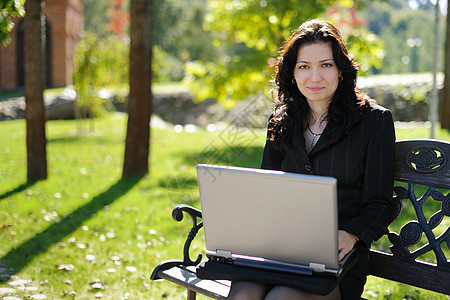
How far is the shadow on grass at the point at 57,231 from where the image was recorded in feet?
14.4

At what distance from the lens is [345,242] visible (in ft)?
7.48

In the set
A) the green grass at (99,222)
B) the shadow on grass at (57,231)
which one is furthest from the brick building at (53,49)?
the shadow on grass at (57,231)

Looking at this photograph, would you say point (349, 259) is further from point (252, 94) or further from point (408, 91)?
point (408, 91)

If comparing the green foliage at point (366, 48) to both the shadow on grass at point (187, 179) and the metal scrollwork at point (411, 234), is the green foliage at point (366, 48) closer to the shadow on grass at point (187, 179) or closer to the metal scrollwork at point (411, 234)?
the shadow on grass at point (187, 179)

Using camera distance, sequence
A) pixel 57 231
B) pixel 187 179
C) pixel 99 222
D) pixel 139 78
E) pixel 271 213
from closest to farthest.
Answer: pixel 271 213
pixel 57 231
pixel 99 222
pixel 139 78
pixel 187 179

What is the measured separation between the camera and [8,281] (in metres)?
3.92

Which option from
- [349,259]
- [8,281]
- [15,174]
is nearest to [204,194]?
[349,259]

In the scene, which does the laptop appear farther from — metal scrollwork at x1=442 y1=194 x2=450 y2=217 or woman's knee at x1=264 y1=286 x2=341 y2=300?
metal scrollwork at x1=442 y1=194 x2=450 y2=217

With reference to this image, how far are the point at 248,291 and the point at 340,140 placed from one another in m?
0.89

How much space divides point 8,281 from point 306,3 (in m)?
7.49

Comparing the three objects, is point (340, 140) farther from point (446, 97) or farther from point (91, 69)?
point (91, 69)

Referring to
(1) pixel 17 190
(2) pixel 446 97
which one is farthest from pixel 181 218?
(2) pixel 446 97

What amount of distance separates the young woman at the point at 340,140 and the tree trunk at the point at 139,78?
4.85 m

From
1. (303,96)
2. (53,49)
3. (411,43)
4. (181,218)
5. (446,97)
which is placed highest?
(411,43)
